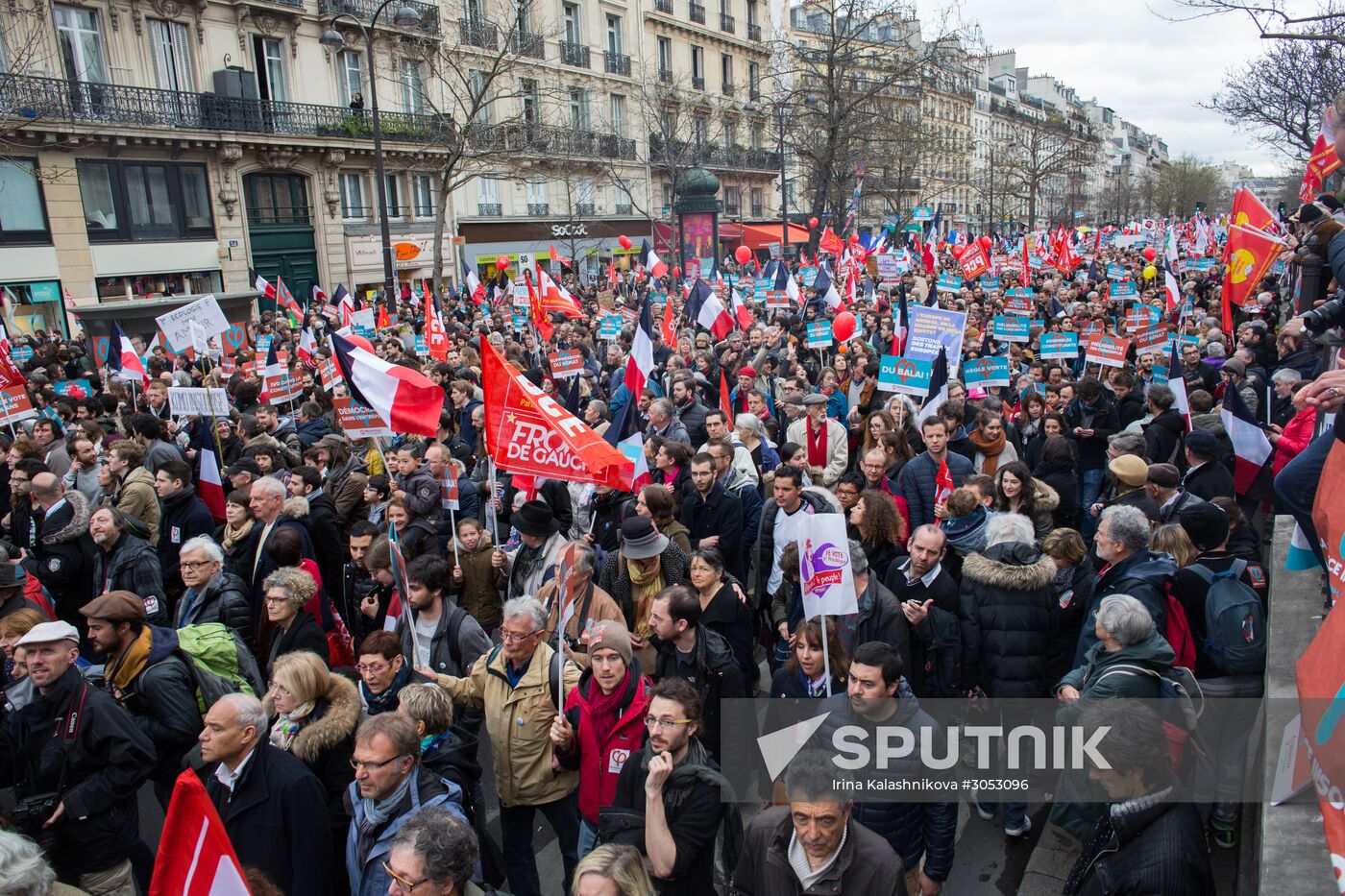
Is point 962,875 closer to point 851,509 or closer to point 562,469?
point 851,509

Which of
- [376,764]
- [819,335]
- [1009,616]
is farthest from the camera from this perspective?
[819,335]

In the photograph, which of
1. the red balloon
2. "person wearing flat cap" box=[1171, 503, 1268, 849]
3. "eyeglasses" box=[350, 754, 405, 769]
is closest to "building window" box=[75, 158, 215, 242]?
the red balloon

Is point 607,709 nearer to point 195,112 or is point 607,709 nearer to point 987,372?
A: point 987,372

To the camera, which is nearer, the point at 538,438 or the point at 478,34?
the point at 538,438

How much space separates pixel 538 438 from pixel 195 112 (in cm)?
2604

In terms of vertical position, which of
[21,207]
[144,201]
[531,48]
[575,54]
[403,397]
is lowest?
[403,397]

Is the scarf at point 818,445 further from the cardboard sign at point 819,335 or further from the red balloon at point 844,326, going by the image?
the red balloon at point 844,326

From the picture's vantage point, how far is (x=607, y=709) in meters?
3.86

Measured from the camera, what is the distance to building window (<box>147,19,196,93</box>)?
2566cm

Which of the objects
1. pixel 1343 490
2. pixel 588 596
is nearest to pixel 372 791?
pixel 588 596

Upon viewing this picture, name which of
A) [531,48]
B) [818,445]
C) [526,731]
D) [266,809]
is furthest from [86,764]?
[531,48]

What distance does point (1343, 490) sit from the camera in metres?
2.44

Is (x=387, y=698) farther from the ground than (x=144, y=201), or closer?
closer

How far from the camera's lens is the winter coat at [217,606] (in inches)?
203
